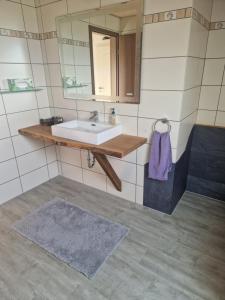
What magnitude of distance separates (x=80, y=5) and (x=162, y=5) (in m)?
0.84

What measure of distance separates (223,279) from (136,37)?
1.97 metres

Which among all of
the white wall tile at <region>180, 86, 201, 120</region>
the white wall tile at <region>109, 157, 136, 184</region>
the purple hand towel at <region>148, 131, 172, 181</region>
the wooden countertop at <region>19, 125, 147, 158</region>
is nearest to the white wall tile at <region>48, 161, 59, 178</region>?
the wooden countertop at <region>19, 125, 147, 158</region>

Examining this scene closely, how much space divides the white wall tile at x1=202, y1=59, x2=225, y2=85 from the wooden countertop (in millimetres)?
902

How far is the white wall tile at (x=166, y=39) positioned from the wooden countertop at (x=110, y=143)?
2.39ft

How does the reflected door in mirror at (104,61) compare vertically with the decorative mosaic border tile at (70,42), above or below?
below

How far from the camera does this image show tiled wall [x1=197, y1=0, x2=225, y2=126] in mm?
1877

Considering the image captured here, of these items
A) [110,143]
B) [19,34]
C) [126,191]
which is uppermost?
[19,34]

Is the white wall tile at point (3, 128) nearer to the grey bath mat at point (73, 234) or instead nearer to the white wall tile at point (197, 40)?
the grey bath mat at point (73, 234)

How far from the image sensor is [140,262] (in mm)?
1613

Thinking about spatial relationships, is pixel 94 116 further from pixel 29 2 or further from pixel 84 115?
pixel 29 2

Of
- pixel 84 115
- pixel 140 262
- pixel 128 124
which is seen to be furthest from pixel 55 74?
pixel 140 262

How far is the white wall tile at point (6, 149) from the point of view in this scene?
2.21 meters

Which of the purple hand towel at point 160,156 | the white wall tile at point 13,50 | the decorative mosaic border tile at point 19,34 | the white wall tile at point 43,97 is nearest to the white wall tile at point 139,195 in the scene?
the purple hand towel at point 160,156

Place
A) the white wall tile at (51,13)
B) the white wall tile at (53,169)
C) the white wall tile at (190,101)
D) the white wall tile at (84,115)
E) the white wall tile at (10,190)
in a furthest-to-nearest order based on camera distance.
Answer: the white wall tile at (53,169) < the white wall tile at (10,190) < the white wall tile at (84,115) < the white wall tile at (51,13) < the white wall tile at (190,101)
